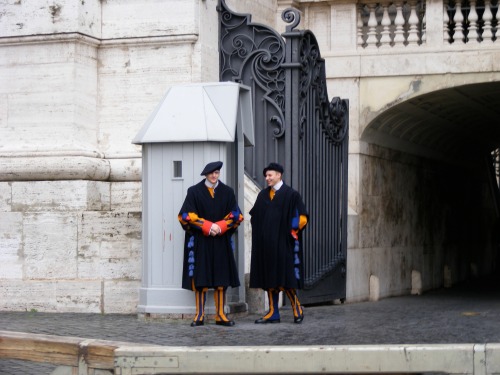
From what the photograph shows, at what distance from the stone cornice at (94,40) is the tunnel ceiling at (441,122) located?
3.35m

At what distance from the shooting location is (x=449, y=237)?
21266mm

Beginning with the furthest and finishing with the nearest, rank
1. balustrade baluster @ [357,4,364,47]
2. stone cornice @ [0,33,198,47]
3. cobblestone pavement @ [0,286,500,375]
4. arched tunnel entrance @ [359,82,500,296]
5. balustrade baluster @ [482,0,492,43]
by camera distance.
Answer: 1. arched tunnel entrance @ [359,82,500,296]
2. balustrade baluster @ [357,4,364,47]
3. balustrade baluster @ [482,0,492,43]
4. stone cornice @ [0,33,198,47]
5. cobblestone pavement @ [0,286,500,375]

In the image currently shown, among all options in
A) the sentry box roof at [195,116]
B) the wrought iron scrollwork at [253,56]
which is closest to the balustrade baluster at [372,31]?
the wrought iron scrollwork at [253,56]

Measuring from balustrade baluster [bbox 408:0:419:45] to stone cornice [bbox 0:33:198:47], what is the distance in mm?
3346

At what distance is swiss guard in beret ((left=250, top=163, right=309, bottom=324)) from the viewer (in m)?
11.8

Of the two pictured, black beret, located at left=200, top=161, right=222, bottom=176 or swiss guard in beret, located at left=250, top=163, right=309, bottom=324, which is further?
swiss guard in beret, located at left=250, top=163, right=309, bottom=324

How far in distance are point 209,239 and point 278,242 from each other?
78 centimetres

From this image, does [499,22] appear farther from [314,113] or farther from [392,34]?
[314,113]

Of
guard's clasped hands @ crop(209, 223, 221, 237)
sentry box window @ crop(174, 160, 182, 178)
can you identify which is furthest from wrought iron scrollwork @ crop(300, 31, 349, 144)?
guard's clasped hands @ crop(209, 223, 221, 237)

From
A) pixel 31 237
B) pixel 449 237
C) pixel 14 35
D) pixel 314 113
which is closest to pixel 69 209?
pixel 31 237

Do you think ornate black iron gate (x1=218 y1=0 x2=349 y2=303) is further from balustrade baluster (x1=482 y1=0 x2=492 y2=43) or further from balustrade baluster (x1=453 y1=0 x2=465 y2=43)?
balustrade baluster (x1=482 y1=0 x2=492 y2=43)

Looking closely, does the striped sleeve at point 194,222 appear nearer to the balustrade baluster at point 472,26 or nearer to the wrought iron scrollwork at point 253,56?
the wrought iron scrollwork at point 253,56

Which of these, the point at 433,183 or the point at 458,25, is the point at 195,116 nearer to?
the point at 458,25

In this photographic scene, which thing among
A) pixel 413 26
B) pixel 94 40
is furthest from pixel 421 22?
pixel 94 40
